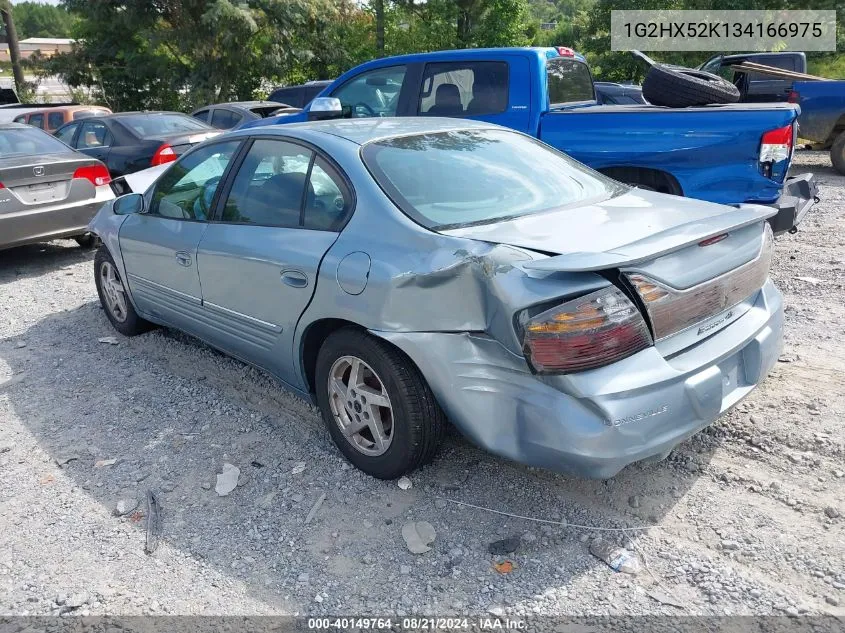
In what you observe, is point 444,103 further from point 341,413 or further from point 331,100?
point 341,413

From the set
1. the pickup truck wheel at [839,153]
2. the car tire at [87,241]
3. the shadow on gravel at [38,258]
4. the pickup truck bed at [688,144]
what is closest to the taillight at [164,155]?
the car tire at [87,241]

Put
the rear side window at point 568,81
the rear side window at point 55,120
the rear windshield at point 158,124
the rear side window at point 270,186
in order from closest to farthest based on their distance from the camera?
the rear side window at point 270,186, the rear side window at point 568,81, the rear windshield at point 158,124, the rear side window at point 55,120

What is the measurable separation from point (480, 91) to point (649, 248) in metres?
4.32

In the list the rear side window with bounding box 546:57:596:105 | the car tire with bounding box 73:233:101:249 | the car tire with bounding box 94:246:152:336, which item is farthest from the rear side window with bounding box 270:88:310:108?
the car tire with bounding box 94:246:152:336

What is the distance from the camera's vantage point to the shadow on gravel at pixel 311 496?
262 centimetres

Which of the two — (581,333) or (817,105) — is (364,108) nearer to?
(581,333)

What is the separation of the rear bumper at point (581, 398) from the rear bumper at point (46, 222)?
5351 millimetres

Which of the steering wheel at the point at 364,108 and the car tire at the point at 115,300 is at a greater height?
the steering wheel at the point at 364,108

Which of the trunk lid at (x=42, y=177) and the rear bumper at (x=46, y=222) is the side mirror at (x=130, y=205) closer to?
the rear bumper at (x=46, y=222)

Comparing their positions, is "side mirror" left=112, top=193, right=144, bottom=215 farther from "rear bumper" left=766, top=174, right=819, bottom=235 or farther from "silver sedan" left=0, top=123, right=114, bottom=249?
"rear bumper" left=766, top=174, right=819, bottom=235

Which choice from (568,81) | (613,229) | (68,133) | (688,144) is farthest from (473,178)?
(68,133)

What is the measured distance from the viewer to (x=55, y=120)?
13984 millimetres

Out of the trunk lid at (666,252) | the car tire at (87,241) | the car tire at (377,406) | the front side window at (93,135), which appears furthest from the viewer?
the front side window at (93,135)

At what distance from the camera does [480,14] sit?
87.7ft
